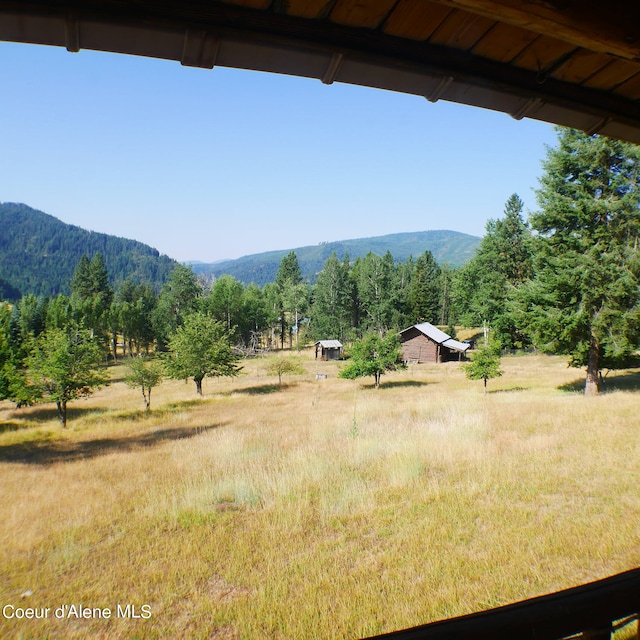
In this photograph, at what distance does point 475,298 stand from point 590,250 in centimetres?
3112

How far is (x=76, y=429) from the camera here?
2086 cm

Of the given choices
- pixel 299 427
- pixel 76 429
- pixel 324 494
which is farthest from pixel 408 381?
pixel 324 494

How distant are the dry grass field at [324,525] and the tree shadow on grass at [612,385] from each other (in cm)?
612

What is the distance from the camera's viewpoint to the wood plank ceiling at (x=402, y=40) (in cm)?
168

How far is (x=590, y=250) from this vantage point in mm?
18062

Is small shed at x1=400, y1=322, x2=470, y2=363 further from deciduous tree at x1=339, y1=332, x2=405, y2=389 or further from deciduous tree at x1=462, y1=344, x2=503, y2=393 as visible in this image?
deciduous tree at x1=462, y1=344, x2=503, y2=393

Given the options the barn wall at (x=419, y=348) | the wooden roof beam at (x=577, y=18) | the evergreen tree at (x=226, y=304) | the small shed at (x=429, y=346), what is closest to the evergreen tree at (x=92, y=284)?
the evergreen tree at (x=226, y=304)

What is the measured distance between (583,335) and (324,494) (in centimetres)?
1634

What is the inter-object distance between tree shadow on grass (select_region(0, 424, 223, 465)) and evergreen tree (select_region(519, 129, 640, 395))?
55.0ft

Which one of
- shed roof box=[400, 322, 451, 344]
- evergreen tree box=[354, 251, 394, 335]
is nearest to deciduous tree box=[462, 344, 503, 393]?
shed roof box=[400, 322, 451, 344]

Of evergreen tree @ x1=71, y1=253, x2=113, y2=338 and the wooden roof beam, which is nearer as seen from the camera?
the wooden roof beam

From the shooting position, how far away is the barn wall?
49531 mm

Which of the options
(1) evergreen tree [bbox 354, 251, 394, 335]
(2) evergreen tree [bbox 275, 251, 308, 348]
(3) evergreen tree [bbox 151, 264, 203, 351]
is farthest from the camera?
(2) evergreen tree [bbox 275, 251, 308, 348]

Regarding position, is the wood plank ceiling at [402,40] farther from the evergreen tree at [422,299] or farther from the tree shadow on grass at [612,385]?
the evergreen tree at [422,299]
